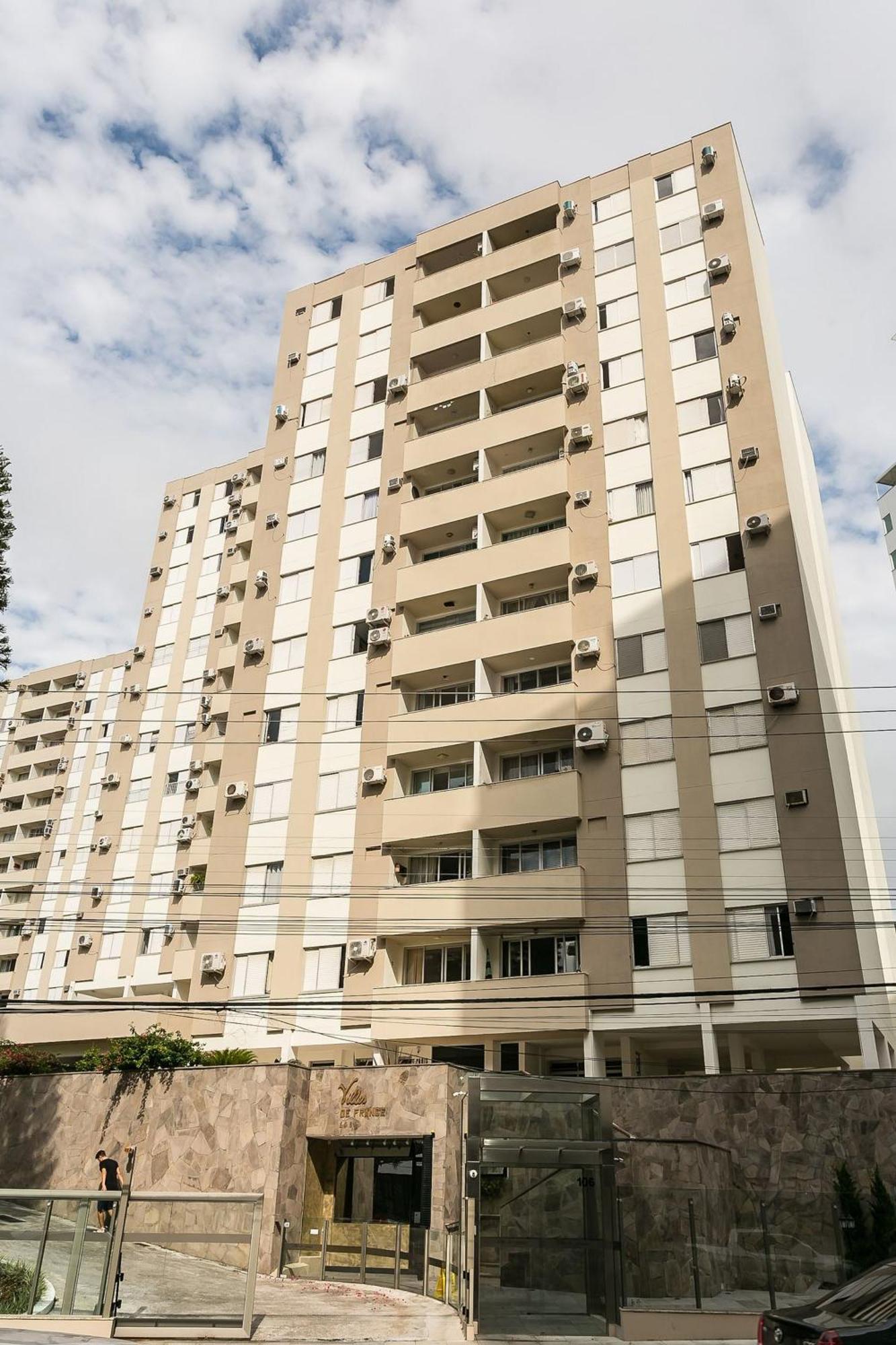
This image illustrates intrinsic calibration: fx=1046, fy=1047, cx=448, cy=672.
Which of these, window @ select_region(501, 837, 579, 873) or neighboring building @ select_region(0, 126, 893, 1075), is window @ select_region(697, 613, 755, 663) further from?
window @ select_region(501, 837, 579, 873)

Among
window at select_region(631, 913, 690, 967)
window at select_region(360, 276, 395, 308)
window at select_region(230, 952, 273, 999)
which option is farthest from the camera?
window at select_region(360, 276, 395, 308)

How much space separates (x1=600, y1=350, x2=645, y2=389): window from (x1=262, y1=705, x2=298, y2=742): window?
1724cm

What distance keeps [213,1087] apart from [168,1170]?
2177mm

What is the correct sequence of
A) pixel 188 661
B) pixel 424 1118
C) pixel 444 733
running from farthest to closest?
pixel 188 661 → pixel 444 733 → pixel 424 1118

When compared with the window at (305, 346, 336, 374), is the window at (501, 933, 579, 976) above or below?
below

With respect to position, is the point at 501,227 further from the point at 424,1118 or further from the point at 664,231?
the point at 424,1118

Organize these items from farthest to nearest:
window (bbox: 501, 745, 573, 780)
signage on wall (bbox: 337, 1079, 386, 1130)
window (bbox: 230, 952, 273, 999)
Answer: window (bbox: 230, 952, 273, 999), window (bbox: 501, 745, 573, 780), signage on wall (bbox: 337, 1079, 386, 1130)

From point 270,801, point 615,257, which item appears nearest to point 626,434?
point 615,257

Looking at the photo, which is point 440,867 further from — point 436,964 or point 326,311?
point 326,311

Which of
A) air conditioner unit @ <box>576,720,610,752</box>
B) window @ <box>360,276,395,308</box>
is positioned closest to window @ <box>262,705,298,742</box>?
air conditioner unit @ <box>576,720,610,752</box>

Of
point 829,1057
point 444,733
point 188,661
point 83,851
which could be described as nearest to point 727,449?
point 444,733

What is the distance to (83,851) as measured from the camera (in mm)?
62938

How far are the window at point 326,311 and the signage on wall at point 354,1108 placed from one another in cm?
3517

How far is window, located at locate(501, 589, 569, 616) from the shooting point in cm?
3838
